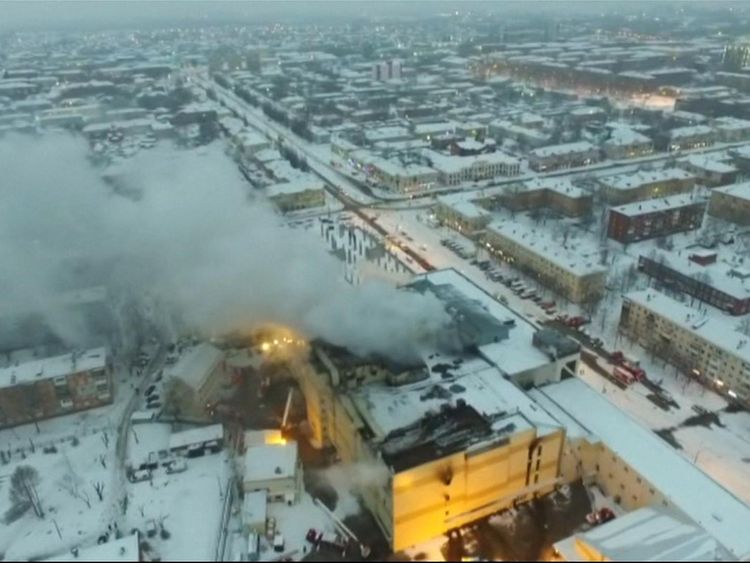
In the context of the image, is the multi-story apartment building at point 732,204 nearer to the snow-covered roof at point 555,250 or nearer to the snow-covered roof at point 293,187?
the snow-covered roof at point 555,250

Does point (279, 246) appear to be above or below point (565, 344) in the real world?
above

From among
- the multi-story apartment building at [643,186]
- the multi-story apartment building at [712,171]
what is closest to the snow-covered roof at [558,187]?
the multi-story apartment building at [643,186]

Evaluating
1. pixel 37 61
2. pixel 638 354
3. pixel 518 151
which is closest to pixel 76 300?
pixel 638 354

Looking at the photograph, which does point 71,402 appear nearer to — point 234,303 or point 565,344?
point 234,303

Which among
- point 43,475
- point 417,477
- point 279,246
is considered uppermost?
point 279,246

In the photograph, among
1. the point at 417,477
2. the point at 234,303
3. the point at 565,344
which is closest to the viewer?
the point at 417,477

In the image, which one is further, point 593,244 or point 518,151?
point 518,151

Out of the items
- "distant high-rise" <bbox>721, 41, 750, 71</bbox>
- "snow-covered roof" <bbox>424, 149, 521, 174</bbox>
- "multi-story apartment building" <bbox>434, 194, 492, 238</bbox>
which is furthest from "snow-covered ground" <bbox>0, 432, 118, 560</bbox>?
"distant high-rise" <bbox>721, 41, 750, 71</bbox>

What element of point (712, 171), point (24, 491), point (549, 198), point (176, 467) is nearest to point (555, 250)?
point (549, 198)
